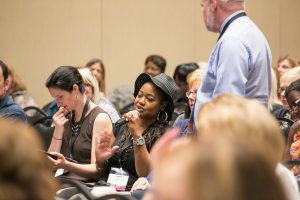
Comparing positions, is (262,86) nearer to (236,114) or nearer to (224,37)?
(224,37)

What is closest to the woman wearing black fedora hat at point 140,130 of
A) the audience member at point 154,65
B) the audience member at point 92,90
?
the audience member at point 92,90

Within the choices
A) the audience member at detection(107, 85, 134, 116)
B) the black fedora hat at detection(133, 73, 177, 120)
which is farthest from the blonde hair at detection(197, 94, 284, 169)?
the audience member at detection(107, 85, 134, 116)

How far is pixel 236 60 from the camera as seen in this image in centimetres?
328

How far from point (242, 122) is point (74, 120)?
11.2ft

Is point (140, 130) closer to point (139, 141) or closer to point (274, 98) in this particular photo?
point (139, 141)

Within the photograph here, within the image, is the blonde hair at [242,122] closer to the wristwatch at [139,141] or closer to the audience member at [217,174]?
the audience member at [217,174]

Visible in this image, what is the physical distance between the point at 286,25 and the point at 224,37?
24.0ft

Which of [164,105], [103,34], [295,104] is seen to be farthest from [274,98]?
[103,34]

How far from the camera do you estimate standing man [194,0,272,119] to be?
3.28m

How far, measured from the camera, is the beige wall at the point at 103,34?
9.53 metres

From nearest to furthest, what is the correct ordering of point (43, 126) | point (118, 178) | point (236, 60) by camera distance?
point (236, 60) < point (118, 178) < point (43, 126)

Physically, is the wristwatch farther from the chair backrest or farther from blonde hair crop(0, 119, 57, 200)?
blonde hair crop(0, 119, 57, 200)

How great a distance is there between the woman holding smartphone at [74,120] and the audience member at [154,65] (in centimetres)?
395

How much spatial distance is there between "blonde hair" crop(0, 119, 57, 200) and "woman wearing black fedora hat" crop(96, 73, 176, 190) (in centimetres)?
277
